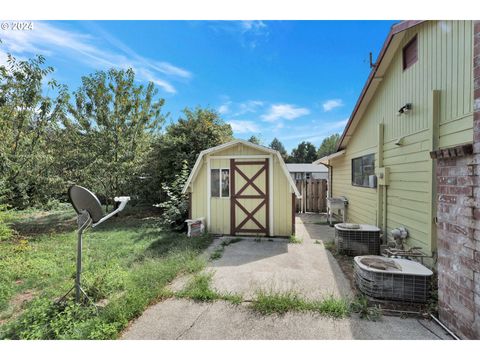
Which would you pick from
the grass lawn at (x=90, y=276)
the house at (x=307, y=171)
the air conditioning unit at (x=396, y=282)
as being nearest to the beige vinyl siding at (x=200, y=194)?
the grass lawn at (x=90, y=276)

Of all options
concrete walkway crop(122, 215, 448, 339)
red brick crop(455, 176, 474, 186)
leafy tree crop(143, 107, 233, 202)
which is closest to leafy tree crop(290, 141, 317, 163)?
leafy tree crop(143, 107, 233, 202)

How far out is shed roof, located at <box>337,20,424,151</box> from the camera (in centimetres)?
387

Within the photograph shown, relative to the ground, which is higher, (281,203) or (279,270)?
(281,203)

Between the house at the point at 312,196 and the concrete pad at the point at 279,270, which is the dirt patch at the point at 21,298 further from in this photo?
the house at the point at 312,196

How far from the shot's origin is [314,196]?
10.5 m

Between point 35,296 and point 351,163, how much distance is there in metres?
8.59

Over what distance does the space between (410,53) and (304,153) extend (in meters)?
44.1

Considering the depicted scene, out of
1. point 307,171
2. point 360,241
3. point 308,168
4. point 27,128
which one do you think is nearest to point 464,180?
point 360,241

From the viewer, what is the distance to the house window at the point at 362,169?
5.97 meters

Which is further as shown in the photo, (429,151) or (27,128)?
(27,128)

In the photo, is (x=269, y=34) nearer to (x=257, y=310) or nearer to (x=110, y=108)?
(x=257, y=310)

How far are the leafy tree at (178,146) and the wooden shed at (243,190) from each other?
3.25 metres

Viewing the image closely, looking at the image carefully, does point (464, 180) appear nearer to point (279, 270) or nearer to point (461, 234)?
point (461, 234)

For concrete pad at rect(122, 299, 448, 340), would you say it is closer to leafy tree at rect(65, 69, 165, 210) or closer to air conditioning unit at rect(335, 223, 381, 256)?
air conditioning unit at rect(335, 223, 381, 256)
